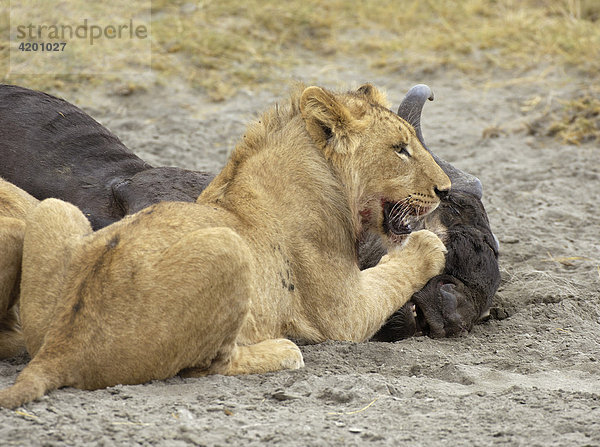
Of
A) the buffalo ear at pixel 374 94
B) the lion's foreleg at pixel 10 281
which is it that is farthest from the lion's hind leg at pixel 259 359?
the buffalo ear at pixel 374 94

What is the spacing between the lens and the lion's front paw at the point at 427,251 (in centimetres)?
562

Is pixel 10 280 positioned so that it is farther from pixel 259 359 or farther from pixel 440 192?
pixel 440 192

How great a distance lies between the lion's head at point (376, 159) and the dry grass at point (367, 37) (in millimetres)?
5683

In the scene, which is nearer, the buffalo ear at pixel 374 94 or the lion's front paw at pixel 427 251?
the buffalo ear at pixel 374 94

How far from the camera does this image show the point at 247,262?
4.17m

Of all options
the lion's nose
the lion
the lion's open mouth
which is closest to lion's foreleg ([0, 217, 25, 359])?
the lion

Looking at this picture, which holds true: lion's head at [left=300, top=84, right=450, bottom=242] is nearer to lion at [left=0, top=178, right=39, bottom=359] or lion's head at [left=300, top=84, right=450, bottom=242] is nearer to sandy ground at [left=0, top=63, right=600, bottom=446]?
sandy ground at [left=0, top=63, right=600, bottom=446]

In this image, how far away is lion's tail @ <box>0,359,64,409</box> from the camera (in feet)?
12.0

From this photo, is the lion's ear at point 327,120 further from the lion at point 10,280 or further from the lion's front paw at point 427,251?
the lion at point 10,280

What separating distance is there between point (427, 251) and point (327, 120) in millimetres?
1189

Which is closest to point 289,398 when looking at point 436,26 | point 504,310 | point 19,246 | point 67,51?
point 19,246

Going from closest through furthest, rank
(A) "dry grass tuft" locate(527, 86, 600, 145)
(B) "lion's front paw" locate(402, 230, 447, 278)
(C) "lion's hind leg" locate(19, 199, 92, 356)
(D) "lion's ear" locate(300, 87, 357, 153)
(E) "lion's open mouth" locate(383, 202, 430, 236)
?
(C) "lion's hind leg" locate(19, 199, 92, 356)
(D) "lion's ear" locate(300, 87, 357, 153)
(E) "lion's open mouth" locate(383, 202, 430, 236)
(B) "lion's front paw" locate(402, 230, 447, 278)
(A) "dry grass tuft" locate(527, 86, 600, 145)

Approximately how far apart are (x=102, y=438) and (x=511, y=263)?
434 centimetres

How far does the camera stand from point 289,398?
13.5 ft
